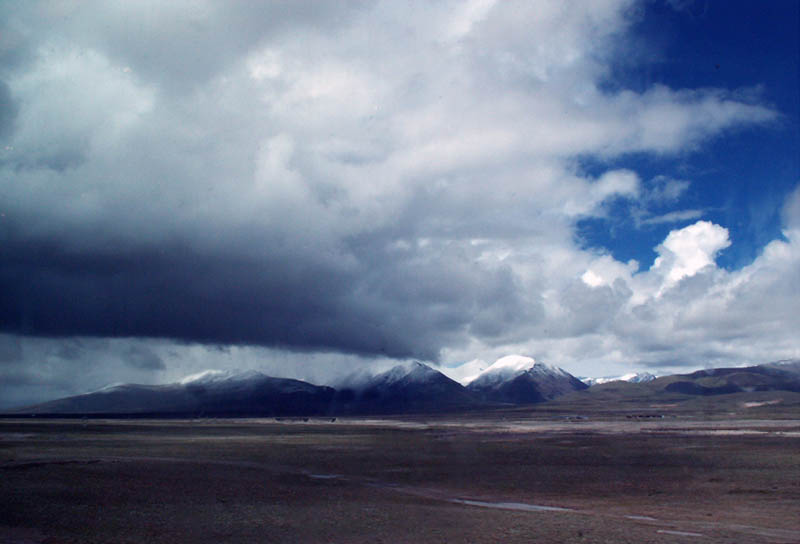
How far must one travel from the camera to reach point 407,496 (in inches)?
1559

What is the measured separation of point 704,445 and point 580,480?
3683 cm

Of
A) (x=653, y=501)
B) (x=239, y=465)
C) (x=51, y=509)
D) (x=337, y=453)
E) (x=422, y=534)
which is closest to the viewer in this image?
(x=422, y=534)

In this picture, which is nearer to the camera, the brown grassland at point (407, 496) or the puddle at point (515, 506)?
the brown grassland at point (407, 496)

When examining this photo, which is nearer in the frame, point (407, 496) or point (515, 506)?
point (515, 506)

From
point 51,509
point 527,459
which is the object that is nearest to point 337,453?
point 527,459

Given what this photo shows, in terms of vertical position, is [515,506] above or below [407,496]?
above

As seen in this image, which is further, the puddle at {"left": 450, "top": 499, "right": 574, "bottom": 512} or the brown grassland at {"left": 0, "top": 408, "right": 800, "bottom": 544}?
the puddle at {"left": 450, "top": 499, "right": 574, "bottom": 512}

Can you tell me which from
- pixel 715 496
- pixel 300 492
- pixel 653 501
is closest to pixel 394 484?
pixel 300 492

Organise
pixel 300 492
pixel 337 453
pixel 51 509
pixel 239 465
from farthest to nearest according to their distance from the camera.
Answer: pixel 337 453 < pixel 239 465 < pixel 300 492 < pixel 51 509

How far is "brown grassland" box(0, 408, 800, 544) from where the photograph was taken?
→ 27641 mm

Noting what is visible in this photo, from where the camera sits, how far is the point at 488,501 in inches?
1475

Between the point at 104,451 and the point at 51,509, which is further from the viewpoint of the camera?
the point at 104,451

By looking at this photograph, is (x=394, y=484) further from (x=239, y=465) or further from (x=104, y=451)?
(x=104, y=451)

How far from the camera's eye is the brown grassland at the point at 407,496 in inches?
1088
